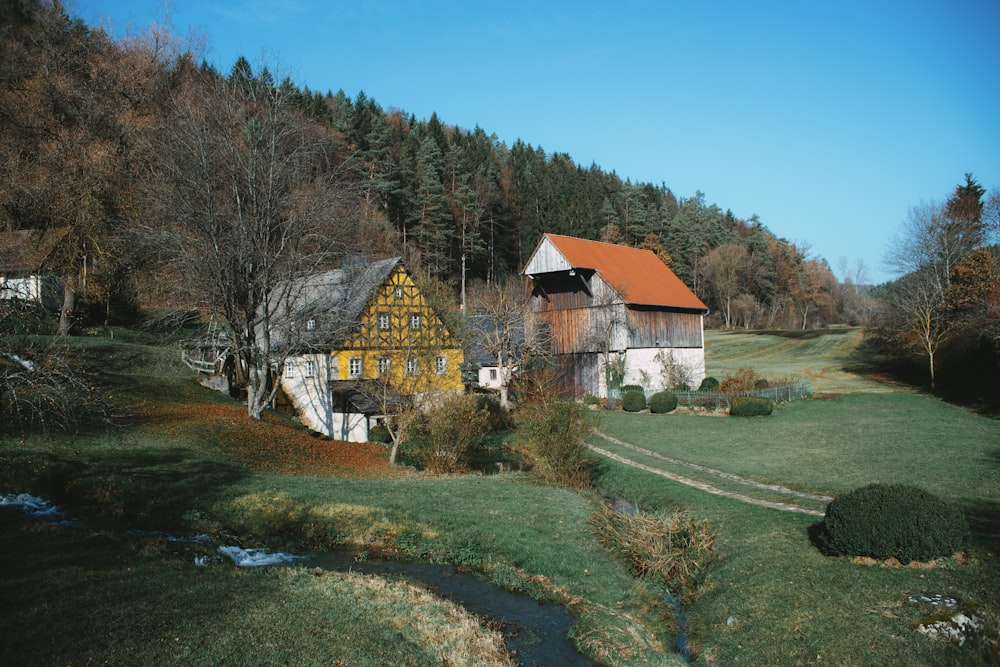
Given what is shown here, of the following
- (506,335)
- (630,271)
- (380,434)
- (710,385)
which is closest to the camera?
(380,434)

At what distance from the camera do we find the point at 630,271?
150 ft

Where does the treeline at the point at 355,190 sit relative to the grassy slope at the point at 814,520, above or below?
above

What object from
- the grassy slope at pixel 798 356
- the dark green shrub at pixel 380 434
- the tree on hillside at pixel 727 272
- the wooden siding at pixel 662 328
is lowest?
the dark green shrub at pixel 380 434

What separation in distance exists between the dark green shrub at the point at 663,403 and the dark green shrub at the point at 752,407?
147 inches

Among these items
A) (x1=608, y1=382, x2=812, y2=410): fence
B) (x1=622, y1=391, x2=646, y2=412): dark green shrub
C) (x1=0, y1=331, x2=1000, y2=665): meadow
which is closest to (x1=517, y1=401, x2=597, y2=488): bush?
(x1=0, y1=331, x2=1000, y2=665): meadow

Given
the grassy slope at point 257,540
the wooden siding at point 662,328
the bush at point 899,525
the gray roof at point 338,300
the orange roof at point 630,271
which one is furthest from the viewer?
the orange roof at point 630,271

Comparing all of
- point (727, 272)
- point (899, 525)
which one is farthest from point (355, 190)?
point (727, 272)

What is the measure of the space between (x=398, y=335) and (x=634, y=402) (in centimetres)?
1481

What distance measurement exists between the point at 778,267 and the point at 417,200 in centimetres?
6555

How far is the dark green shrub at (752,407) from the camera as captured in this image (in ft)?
107

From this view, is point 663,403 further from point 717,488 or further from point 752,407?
point 717,488

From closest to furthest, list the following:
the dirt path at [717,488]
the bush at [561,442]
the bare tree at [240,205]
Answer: the dirt path at [717,488], the bush at [561,442], the bare tree at [240,205]

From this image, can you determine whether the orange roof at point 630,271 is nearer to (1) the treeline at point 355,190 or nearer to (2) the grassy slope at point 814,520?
(2) the grassy slope at point 814,520

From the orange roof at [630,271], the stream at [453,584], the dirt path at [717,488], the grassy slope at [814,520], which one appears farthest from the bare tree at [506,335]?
the stream at [453,584]
